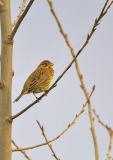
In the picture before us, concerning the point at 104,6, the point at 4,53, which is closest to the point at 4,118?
the point at 4,53

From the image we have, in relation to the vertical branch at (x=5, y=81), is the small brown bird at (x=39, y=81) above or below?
above

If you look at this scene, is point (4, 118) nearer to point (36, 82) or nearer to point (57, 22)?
point (57, 22)

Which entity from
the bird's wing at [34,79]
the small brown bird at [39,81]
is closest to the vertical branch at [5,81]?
the small brown bird at [39,81]

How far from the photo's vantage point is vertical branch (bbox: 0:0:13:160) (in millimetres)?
3510

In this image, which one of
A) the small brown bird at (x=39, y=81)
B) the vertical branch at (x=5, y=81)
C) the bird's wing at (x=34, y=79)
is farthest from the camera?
the bird's wing at (x=34, y=79)

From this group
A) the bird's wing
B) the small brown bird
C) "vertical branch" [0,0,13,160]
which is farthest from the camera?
the bird's wing

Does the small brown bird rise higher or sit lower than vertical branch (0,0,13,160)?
higher

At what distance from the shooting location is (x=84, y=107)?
163 inches

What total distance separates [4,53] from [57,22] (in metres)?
0.53

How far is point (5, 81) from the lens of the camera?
12.0 feet

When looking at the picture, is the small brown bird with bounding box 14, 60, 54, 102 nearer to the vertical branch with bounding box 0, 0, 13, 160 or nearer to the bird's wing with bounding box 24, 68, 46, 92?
the bird's wing with bounding box 24, 68, 46, 92

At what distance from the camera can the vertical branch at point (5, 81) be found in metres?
3.51

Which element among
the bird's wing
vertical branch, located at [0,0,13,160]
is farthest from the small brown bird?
vertical branch, located at [0,0,13,160]

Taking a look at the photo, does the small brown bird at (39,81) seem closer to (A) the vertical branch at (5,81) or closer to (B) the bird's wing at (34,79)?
(B) the bird's wing at (34,79)
